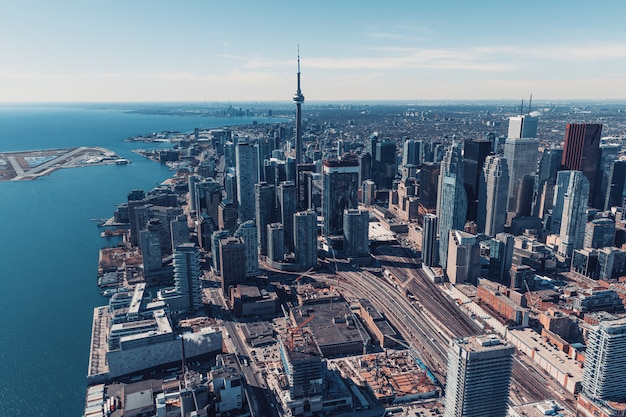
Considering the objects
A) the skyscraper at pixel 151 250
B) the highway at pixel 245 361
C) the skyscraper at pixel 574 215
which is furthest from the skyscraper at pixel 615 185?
the skyscraper at pixel 151 250

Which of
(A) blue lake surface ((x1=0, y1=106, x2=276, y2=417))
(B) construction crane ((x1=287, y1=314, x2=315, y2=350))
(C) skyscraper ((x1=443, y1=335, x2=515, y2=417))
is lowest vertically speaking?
(A) blue lake surface ((x1=0, y1=106, x2=276, y2=417))

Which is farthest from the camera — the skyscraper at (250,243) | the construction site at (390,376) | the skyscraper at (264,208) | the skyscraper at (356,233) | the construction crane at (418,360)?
the skyscraper at (264,208)

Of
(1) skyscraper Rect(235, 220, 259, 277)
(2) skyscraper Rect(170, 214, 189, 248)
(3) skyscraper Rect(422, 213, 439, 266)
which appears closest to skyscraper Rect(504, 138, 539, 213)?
(3) skyscraper Rect(422, 213, 439, 266)

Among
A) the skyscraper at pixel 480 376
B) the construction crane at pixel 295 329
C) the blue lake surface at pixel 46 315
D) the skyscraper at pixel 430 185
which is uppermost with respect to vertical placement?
the skyscraper at pixel 430 185

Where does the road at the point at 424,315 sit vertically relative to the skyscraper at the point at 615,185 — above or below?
below

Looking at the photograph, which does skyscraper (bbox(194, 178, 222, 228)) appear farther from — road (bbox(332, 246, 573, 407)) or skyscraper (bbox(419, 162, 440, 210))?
skyscraper (bbox(419, 162, 440, 210))

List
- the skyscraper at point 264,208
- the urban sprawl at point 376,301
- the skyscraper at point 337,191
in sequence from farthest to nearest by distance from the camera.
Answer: the skyscraper at point 337,191 < the skyscraper at point 264,208 < the urban sprawl at point 376,301

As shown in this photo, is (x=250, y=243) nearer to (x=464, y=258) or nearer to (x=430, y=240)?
(x=430, y=240)

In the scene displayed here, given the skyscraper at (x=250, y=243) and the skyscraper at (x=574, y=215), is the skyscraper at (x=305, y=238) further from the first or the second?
the skyscraper at (x=574, y=215)
